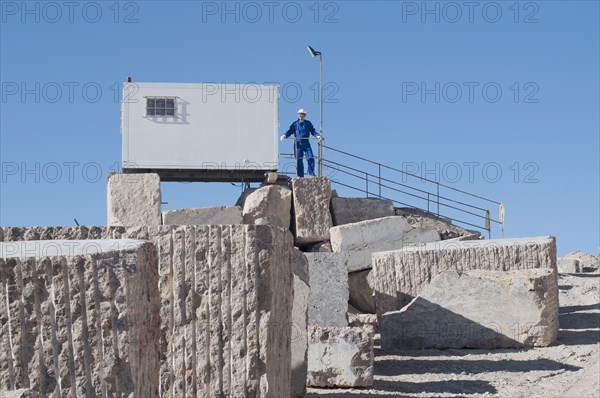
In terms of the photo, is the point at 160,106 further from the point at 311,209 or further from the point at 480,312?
the point at 480,312

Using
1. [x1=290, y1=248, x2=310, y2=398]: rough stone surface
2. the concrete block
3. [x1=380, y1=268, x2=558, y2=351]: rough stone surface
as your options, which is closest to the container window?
the concrete block

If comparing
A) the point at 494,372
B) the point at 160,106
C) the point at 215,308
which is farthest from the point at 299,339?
the point at 160,106

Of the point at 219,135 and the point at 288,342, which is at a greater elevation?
the point at 219,135

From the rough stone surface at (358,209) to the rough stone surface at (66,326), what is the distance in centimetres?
1196

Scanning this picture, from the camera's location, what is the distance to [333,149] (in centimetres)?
1628

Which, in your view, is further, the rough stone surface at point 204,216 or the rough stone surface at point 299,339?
the rough stone surface at point 204,216

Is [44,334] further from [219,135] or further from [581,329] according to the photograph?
[219,135]

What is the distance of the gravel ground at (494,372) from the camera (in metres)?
7.93

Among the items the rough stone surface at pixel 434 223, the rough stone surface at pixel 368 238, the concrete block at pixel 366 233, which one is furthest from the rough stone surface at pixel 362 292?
the rough stone surface at pixel 434 223

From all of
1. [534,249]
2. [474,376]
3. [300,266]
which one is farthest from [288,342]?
[534,249]

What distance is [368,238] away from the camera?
15094 millimetres

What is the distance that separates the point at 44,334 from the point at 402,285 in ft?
26.1

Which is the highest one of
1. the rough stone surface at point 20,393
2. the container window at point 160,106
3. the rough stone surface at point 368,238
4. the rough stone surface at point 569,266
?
the container window at point 160,106

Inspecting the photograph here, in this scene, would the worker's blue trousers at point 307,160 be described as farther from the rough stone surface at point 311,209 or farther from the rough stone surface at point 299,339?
the rough stone surface at point 299,339
